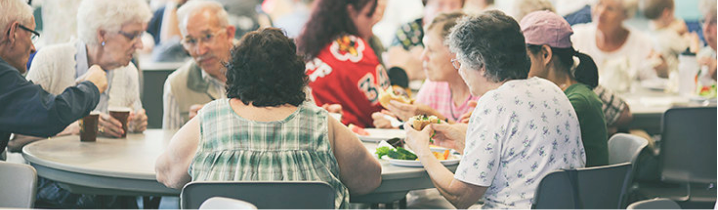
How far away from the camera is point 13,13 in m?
2.64

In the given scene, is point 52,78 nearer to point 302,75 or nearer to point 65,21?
point 65,21

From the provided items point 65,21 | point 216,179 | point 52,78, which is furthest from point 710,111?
point 65,21

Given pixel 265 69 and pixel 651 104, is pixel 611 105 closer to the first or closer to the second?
pixel 651 104

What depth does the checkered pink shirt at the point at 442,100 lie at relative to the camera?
3533 mm

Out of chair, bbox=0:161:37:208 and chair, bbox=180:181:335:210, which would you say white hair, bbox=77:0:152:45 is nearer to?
chair, bbox=0:161:37:208

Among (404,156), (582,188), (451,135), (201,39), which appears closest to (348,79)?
(201,39)

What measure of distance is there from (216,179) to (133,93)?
1815 millimetres

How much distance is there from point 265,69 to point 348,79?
1.82 metres

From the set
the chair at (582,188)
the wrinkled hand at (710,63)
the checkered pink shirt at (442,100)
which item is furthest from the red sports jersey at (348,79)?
the wrinkled hand at (710,63)

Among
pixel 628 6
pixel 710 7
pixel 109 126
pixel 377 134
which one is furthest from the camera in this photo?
Result: pixel 628 6

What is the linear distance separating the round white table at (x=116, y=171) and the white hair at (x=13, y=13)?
1.67ft

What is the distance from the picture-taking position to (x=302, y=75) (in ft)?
7.16

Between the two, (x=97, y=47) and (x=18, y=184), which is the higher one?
(x=97, y=47)

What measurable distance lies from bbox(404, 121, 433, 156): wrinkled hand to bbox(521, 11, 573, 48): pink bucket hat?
2.11ft
